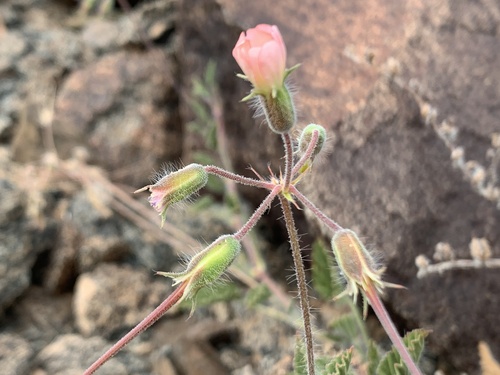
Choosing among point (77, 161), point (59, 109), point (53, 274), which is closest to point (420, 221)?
point (53, 274)

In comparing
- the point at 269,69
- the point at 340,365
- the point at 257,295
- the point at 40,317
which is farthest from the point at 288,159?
the point at 40,317

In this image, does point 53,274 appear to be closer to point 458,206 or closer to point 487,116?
point 458,206

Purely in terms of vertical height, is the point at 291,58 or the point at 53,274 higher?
the point at 291,58

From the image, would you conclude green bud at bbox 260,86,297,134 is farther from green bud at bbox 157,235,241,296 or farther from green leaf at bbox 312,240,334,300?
green leaf at bbox 312,240,334,300

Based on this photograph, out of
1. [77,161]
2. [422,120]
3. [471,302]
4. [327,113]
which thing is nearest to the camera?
[471,302]

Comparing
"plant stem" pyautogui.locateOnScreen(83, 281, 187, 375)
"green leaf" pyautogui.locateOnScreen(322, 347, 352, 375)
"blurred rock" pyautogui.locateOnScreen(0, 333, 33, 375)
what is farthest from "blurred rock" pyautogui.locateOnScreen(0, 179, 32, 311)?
"green leaf" pyautogui.locateOnScreen(322, 347, 352, 375)

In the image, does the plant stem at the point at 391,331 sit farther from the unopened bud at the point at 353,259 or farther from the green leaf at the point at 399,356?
the green leaf at the point at 399,356

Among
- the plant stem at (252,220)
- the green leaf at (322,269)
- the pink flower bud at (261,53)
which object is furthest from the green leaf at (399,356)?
the pink flower bud at (261,53)
